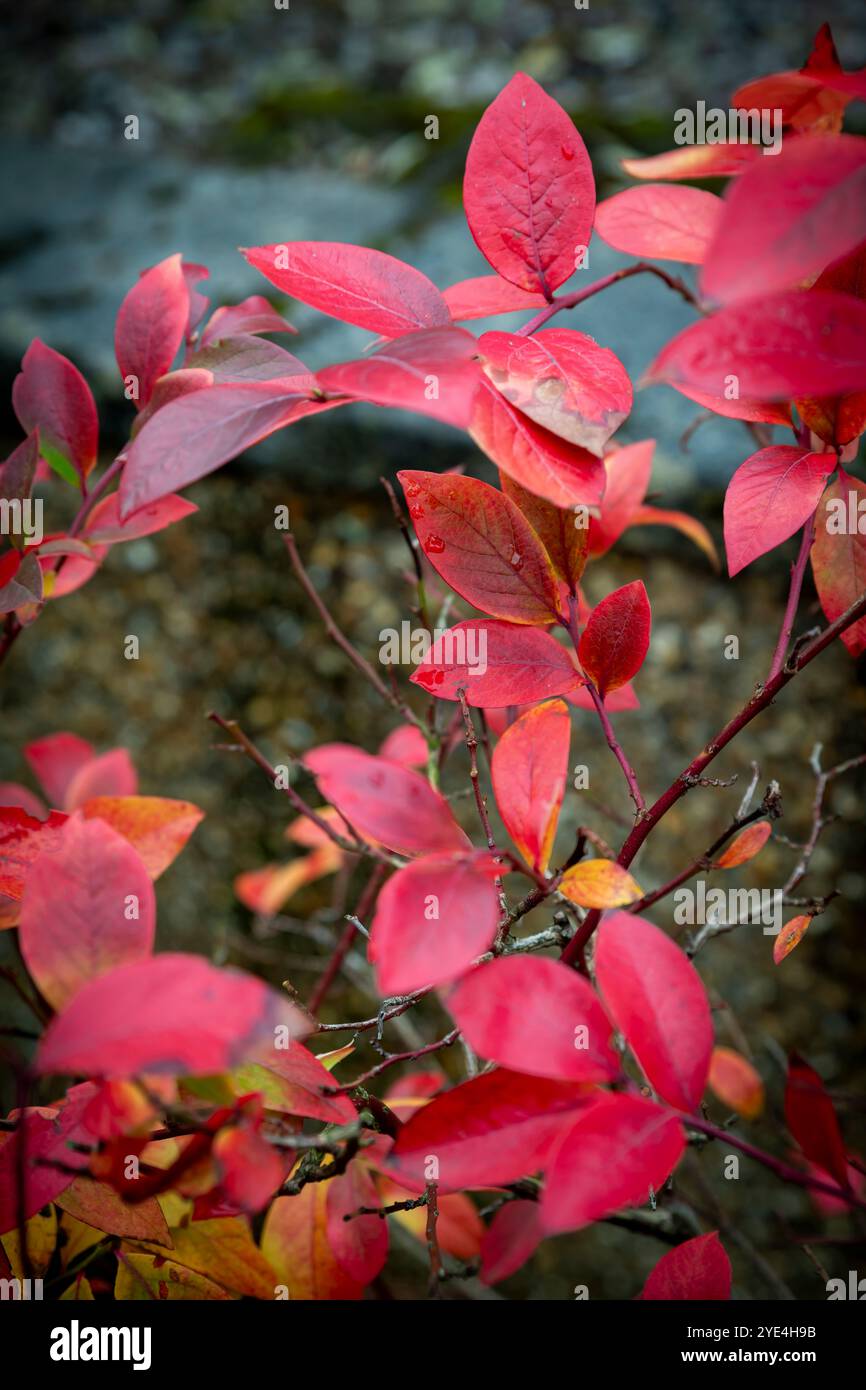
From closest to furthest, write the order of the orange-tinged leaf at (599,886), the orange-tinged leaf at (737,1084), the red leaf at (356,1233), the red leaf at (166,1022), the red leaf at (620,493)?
the red leaf at (166,1022) < the orange-tinged leaf at (599,886) < the red leaf at (356,1233) < the red leaf at (620,493) < the orange-tinged leaf at (737,1084)

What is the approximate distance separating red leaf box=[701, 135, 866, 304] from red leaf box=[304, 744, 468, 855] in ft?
0.62

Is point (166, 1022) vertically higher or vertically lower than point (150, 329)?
lower

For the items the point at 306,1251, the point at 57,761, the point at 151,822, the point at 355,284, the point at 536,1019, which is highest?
the point at 355,284

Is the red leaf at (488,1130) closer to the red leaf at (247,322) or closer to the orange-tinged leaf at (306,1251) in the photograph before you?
the orange-tinged leaf at (306,1251)

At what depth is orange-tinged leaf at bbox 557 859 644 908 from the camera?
0.39 meters

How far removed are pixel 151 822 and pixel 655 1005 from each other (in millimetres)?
298

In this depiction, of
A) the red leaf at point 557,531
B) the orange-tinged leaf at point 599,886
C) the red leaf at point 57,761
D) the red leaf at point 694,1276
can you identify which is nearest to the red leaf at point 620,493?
the red leaf at point 557,531

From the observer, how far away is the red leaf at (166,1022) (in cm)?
29

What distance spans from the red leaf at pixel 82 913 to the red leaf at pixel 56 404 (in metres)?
0.26

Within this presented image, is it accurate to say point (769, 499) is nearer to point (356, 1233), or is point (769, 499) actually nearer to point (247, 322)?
point (247, 322)

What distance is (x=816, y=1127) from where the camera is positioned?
447 mm

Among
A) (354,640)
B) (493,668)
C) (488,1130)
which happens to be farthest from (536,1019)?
(354,640)

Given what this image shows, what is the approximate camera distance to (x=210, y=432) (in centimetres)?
35

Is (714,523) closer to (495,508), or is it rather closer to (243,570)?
(243,570)
